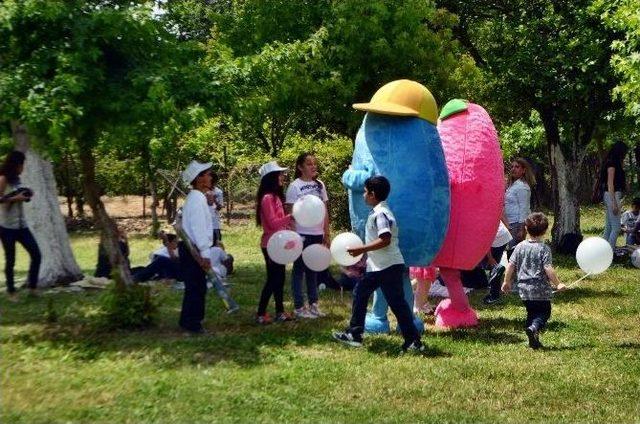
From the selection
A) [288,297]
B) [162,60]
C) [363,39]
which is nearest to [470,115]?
[162,60]

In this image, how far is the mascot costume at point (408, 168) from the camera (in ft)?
24.6

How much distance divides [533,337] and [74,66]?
4674 millimetres

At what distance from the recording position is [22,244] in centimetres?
990

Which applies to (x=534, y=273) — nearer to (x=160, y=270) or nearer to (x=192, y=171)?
(x=192, y=171)

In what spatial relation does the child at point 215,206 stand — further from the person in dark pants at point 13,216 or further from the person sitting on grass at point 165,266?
the person in dark pants at point 13,216

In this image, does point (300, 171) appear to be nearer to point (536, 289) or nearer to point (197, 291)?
point (197, 291)

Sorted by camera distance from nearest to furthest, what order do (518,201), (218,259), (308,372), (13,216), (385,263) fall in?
1. (308,372)
2. (385,263)
3. (13,216)
4. (518,201)
5. (218,259)

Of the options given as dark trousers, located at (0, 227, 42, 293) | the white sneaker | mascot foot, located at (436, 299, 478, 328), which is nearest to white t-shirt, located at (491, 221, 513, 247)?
mascot foot, located at (436, 299, 478, 328)

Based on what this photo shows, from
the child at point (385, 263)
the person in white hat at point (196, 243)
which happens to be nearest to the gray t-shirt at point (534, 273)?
the child at point (385, 263)

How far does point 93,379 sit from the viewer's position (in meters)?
6.08

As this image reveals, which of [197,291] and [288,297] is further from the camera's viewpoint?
[288,297]

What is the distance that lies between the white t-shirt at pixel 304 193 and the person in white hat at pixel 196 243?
4.02ft

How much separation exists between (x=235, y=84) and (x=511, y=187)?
441cm

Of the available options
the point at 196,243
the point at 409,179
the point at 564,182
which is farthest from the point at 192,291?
the point at 564,182
